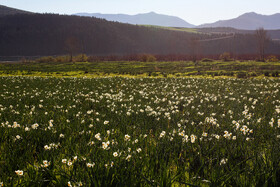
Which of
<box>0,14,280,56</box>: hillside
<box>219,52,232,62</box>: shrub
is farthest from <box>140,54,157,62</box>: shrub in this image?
<box>0,14,280,56</box>: hillside

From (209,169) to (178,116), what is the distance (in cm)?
341

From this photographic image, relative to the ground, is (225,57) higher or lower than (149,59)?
higher

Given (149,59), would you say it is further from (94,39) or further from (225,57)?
(94,39)

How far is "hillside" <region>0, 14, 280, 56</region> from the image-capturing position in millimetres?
152825

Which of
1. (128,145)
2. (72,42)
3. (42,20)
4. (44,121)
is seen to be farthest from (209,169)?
(42,20)

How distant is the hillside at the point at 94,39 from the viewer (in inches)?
6017

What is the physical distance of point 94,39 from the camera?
165m

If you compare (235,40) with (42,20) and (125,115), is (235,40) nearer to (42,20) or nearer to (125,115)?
(42,20)

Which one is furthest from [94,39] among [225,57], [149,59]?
[225,57]

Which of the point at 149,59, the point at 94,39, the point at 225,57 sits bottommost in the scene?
the point at 149,59

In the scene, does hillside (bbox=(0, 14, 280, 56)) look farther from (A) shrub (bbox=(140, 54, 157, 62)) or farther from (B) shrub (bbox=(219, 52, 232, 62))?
(A) shrub (bbox=(140, 54, 157, 62))

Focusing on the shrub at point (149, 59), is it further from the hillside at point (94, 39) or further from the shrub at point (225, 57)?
the hillside at point (94, 39)

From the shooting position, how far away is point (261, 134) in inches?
204

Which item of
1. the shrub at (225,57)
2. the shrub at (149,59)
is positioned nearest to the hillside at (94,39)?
the shrub at (225,57)
